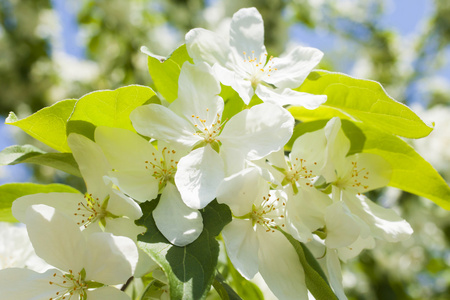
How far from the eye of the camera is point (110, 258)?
2.15 ft

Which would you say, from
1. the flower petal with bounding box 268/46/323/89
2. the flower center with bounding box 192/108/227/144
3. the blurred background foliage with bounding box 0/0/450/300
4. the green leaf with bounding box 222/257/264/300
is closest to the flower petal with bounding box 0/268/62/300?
the flower center with bounding box 192/108/227/144

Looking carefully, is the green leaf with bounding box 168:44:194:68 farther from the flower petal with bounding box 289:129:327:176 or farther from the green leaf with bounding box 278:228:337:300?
the green leaf with bounding box 278:228:337:300

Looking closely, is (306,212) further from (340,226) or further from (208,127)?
(208,127)

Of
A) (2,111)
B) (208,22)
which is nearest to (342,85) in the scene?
(208,22)

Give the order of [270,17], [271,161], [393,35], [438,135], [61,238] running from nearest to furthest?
[61,238]
[271,161]
[438,135]
[270,17]
[393,35]

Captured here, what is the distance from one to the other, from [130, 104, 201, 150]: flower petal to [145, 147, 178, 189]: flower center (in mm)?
48

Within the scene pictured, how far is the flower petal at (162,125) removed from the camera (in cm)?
75

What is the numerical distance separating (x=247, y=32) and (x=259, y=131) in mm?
293

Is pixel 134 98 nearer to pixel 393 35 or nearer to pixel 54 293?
pixel 54 293

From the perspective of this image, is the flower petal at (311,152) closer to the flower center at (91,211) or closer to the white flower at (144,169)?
the white flower at (144,169)

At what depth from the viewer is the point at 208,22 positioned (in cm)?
427

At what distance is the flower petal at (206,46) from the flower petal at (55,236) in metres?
0.37

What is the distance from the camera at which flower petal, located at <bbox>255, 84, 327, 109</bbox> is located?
81cm

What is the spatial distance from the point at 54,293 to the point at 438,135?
3.13 meters
